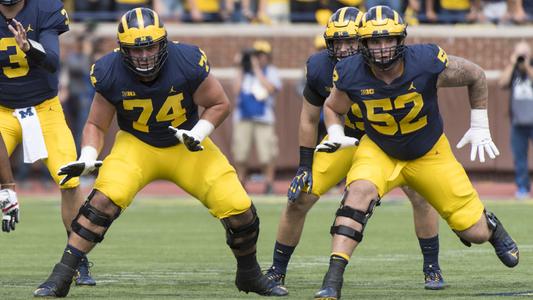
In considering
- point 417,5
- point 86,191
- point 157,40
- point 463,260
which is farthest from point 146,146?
point 417,5

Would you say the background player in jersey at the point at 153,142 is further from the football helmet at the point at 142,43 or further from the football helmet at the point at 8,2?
the football helmet at the point at 8,2

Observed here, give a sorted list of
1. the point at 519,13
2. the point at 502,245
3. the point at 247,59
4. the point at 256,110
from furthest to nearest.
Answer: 1. the point at 519,13
2. the point at 256,110
3. the point at 247,59
4. the point at 502,245

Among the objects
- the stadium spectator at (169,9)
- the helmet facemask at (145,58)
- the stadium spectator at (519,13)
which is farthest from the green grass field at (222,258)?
the stadium spectator at (169,9)

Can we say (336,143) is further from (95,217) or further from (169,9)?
(169,9)

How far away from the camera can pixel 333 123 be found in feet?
25.4

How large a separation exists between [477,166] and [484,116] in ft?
32.6

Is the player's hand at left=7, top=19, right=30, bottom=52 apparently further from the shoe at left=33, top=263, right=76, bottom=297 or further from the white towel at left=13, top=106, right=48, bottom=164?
the shoe at left=33, top=263, right=76, bottom=297

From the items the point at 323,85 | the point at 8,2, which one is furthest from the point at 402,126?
the point at 8,2

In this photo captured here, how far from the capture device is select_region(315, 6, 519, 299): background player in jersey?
24.4 feet

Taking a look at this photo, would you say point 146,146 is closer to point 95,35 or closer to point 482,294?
point 482,294

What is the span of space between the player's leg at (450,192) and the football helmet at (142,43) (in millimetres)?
1575

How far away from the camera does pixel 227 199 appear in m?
7.64

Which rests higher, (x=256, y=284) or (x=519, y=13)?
(x=256, y=284)

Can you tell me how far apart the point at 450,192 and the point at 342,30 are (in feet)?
4.21
